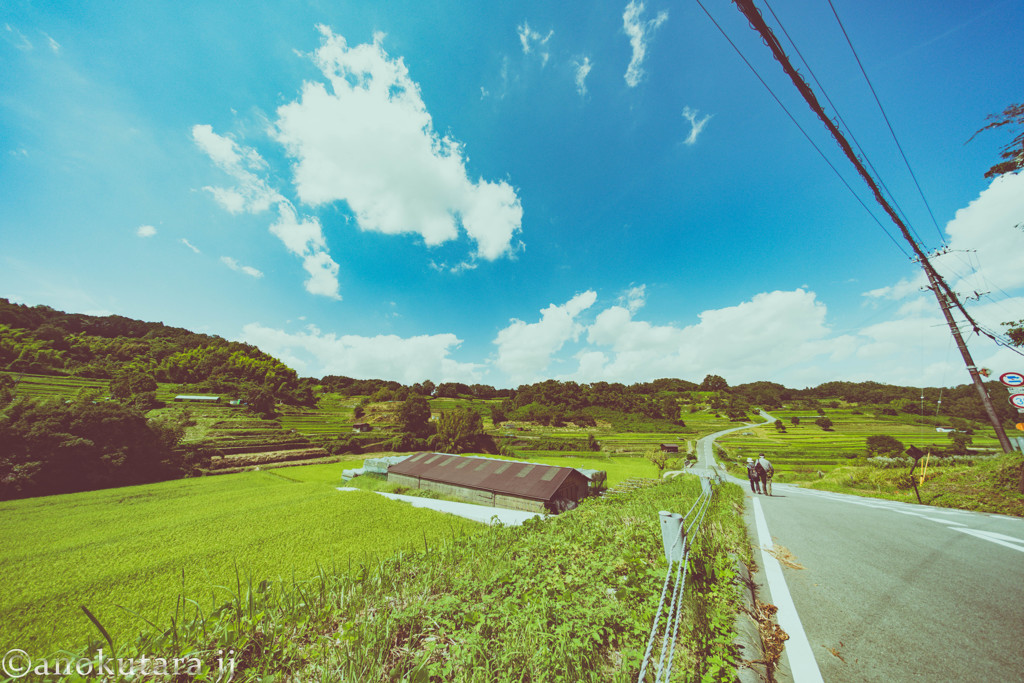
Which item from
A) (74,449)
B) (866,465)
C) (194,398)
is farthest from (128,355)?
(866,465)

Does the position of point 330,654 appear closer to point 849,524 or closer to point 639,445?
point 849,524

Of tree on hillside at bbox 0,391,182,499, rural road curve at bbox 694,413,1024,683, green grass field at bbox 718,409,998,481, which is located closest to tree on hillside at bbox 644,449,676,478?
green grass field at bbox 718,409,998,481

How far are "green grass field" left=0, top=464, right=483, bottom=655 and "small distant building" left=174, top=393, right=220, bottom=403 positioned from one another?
119 ft

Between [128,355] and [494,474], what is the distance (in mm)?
100290

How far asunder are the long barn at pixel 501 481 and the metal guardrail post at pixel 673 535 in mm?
19087

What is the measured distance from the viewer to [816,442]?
5319 centimetres

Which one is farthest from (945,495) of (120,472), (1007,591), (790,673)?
(120,472)

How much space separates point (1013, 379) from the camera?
1295 centimetres

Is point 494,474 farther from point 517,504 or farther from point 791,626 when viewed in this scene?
point 791,626

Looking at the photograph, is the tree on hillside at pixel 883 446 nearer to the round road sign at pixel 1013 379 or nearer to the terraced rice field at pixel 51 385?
the round road sign at pixel 1013 379

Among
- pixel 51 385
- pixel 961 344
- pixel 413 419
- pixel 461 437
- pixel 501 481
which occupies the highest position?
pixel 961 344

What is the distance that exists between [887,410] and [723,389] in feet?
171

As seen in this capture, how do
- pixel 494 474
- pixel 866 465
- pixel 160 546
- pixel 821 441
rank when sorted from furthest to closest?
1. pixel 821 441
2. pixel 866 465
3. pixel 494 474
4. pixel 160 546

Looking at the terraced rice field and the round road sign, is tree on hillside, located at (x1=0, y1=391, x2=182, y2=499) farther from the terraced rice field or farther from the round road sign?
the round road sign
